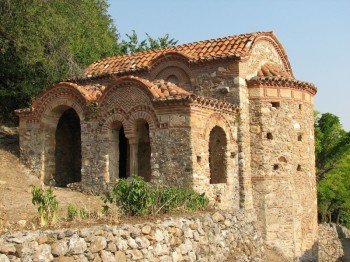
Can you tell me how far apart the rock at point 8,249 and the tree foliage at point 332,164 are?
25586 millimetres

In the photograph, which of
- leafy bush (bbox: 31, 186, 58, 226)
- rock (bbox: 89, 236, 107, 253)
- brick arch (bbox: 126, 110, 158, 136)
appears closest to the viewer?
rock (bbox: 89, 236, 107, 253)

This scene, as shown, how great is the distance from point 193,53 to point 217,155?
12.8ft

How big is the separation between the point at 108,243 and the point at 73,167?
1098 cm

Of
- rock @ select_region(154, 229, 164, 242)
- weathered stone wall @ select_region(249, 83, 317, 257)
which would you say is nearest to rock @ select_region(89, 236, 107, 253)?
rock @ select_region(154, 229, 164, 242)

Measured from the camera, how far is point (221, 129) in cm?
1551

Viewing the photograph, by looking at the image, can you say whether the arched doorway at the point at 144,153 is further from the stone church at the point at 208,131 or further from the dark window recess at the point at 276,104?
the dark window recess at the point at 276,104

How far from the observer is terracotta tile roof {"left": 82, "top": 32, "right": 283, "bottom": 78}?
1645 cm

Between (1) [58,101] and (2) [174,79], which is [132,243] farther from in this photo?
(2) [174,79]

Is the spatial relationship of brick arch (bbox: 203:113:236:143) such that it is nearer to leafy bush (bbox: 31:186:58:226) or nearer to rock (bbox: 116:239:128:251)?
leafy bush (bbox: 31:186:58:226)

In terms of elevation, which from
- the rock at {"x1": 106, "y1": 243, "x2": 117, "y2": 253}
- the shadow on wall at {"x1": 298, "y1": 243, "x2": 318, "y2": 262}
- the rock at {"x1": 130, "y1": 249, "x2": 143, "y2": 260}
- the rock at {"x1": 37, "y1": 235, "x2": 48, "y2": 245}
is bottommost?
the shadow on wall at {"x1": 298, "y1": 243, "x2": 318, "y2": 262}

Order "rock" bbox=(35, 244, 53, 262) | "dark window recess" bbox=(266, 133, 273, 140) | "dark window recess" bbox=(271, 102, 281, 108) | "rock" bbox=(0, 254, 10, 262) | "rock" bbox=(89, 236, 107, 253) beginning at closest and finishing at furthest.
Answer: "rock" bbox=(0, 254, 10, 262)
"rock" bbox=(35, 244, 53, 262)
"rock" bbox=(89, 236, 107, 253)
"dark window recess" bbox=(266, 133, 273, 140)
"dark window recess" bbox=(271, 102, 281, 108)

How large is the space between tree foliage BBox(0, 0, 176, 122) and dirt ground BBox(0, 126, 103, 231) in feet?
11.0

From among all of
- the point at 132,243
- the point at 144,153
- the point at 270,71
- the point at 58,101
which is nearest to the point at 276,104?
the point at 270,71

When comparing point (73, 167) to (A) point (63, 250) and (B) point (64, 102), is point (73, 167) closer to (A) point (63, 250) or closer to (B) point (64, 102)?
(B) point (64, 102)
